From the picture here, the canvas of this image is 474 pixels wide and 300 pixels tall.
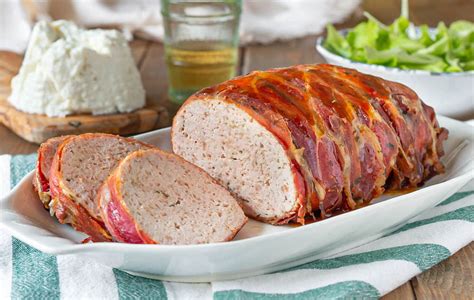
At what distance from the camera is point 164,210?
8.29 feet

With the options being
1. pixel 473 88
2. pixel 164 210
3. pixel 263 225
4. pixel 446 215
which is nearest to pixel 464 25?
pixel 473 88

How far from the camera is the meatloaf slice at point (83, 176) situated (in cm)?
260

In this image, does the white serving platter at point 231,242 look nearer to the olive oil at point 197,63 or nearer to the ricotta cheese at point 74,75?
the ricotta cheese at point 74,75

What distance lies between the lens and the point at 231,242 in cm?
225

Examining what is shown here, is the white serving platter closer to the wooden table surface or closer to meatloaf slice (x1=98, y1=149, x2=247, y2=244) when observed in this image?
meatloaf slice (x1=98, y1=149, x2=247, y2=244)

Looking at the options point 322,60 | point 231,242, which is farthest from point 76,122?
point 322,60

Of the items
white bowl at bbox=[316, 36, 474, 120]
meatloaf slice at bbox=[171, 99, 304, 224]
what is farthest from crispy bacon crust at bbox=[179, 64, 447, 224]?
white bowl at bbox=[316, 36, 474, 120]

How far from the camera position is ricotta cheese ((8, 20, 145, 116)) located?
13.3 feet

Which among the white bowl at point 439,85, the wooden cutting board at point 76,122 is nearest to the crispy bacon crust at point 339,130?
the white bowl at point 439,85

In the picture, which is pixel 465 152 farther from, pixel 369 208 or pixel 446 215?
pixel 369 208

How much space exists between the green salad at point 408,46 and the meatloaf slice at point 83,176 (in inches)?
71.7

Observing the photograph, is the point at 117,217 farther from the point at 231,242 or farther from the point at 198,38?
the point at 198,38

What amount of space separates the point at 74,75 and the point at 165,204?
1706mm

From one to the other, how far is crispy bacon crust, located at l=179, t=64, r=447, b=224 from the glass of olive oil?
1606 mm
